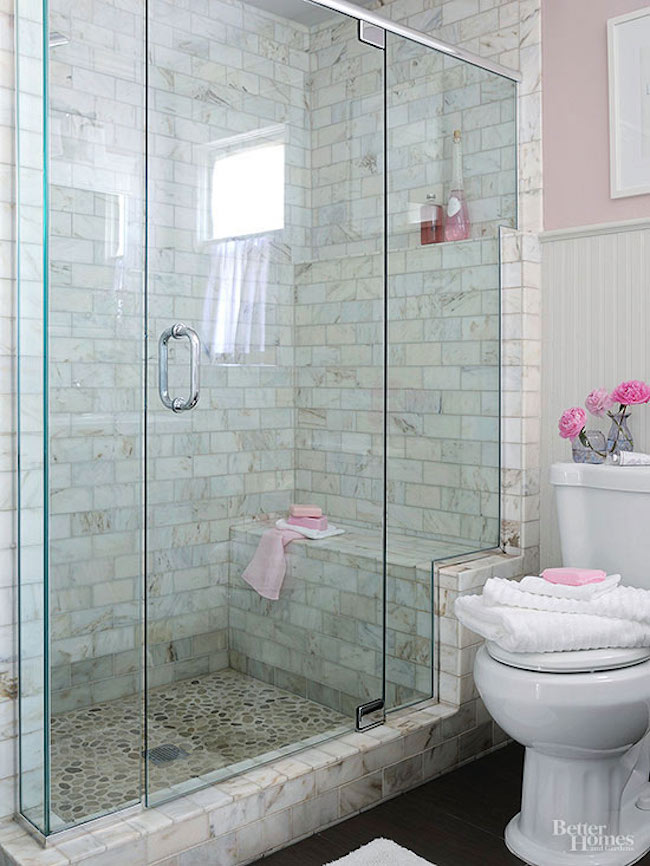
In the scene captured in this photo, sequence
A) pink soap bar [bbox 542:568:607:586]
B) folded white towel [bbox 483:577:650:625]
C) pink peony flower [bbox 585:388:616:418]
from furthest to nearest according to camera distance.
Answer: pink peony flower [bbox 585:388:616:418], pink soap bar [bbox 542:568:607:586], folded white towel [bbox 483:577:650:625]

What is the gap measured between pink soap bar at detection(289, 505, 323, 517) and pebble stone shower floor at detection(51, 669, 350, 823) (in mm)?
453

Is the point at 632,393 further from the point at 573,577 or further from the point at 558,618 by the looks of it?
the point at 558,618

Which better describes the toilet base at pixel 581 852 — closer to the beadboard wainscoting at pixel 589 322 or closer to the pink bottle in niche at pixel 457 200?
the beadboard wainscoting at pixel 589 322

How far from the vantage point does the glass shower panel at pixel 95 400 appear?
187 cm

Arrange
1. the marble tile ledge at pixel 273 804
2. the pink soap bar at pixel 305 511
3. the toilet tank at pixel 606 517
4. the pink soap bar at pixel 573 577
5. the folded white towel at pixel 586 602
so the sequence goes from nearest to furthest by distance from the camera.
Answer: the marble tile ledge at pixel 273 804 < the folded white towel at pixel 586 602 < the pink soap bar at pixel 573 577 < the toilet tank at pixel 606 517 < the pink soap bar at pixel 305 511

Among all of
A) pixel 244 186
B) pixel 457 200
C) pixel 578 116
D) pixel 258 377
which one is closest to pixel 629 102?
pixel 578 116

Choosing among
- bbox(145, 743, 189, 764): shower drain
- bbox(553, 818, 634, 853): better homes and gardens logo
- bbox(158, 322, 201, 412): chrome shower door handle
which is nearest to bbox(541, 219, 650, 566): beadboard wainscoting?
bbox(553, 818, 634, 853): better homes and gardens logo

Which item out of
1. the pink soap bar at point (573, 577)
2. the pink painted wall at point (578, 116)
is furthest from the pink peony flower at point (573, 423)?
the pink painted wall at point (578, 116)

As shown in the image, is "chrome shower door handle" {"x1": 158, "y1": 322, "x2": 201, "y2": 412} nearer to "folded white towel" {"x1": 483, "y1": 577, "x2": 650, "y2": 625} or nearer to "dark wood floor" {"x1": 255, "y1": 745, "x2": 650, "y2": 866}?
"folded white towel" {"x1": 483, "y1": 577, "x2": 650, "y2": 625}

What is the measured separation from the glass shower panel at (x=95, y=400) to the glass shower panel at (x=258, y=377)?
57mm

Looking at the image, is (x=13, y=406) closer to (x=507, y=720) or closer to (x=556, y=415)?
(x=507, y=720)

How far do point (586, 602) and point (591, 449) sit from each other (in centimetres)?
60

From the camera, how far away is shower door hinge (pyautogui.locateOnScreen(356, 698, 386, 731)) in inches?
94.2

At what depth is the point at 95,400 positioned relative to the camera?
6.28 feet
